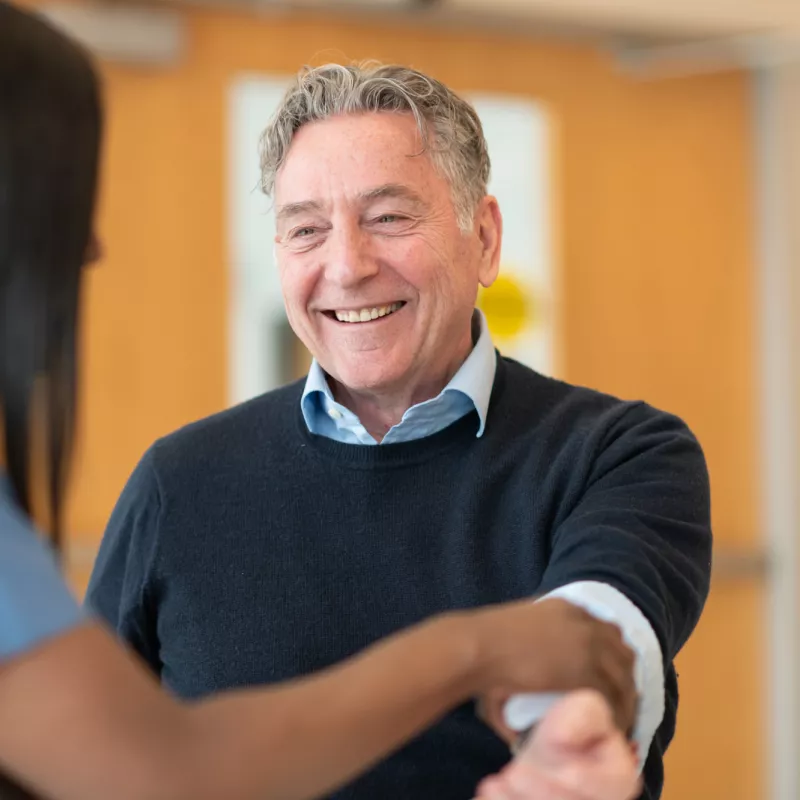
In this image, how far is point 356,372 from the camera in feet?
5.26

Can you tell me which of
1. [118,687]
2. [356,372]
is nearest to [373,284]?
[356,372]

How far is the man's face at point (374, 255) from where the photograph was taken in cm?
155

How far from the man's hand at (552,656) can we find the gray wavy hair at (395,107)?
0.67m

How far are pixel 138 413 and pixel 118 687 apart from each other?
2.39 meters

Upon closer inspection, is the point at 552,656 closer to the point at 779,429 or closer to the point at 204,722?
the point at 204,722

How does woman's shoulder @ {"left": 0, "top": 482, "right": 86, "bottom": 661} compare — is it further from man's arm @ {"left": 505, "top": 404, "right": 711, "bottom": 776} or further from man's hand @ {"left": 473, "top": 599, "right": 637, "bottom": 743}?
man's arm @ {"left": 505, "top": 404, "right": 711, "bottom": 776}

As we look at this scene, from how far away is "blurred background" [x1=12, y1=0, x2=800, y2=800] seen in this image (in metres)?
3.15

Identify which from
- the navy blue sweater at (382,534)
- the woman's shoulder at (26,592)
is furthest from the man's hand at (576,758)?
the woman's shoulder at (26,592)

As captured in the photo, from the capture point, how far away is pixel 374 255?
1582mm

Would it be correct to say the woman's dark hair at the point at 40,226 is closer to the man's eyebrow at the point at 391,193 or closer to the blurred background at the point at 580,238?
the man's eyebrow at the point at 391,193

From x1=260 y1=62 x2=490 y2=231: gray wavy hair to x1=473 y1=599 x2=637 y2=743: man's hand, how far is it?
2.20 ft

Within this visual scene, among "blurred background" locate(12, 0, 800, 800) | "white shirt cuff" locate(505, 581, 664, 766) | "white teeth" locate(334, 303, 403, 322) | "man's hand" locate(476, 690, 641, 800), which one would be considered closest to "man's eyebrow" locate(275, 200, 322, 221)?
"white teeth" locate(334, 303, 403, 322)

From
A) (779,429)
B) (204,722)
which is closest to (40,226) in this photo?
(204,722)

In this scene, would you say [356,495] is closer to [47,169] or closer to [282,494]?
[282,494]
